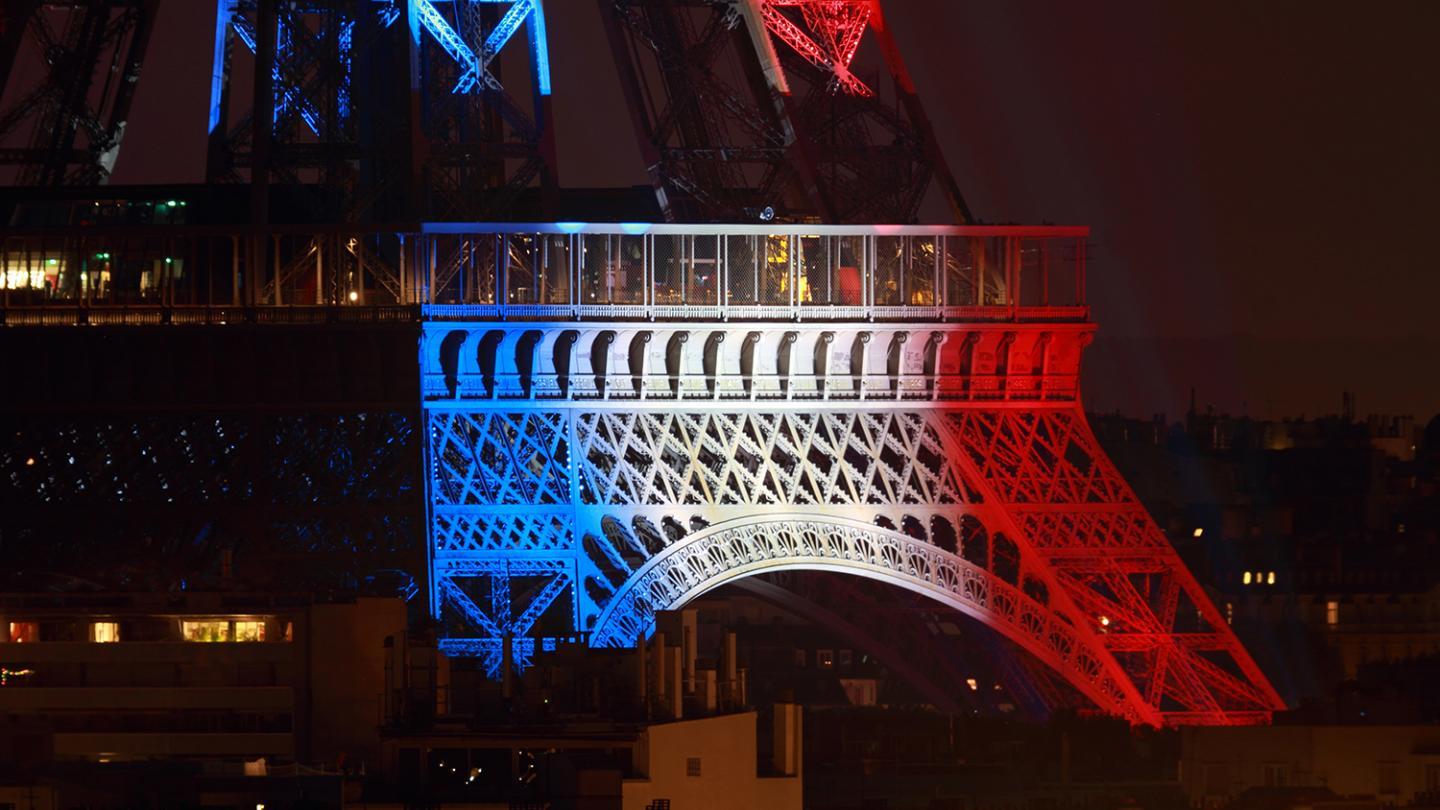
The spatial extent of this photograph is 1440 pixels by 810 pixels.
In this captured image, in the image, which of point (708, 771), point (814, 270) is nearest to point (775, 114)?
point (814, 270)

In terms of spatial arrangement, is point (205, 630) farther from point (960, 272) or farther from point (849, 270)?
point (960, 272)

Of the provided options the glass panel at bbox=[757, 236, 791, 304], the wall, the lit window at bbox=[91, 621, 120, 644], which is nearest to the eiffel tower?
the glass panel at bbox=[757, 236, 791, 304]

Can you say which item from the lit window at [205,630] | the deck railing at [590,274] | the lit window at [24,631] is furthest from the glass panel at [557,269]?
the lit window at [24,631]

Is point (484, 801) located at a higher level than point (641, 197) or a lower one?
lower

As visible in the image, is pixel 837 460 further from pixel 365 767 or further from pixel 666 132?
pixel 365 767

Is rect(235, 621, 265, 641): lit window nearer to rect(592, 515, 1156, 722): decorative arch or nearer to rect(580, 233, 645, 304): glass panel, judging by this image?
rect(592, 515, 1156, 722): decorative arch

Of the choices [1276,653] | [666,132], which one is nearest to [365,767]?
[666,132]
